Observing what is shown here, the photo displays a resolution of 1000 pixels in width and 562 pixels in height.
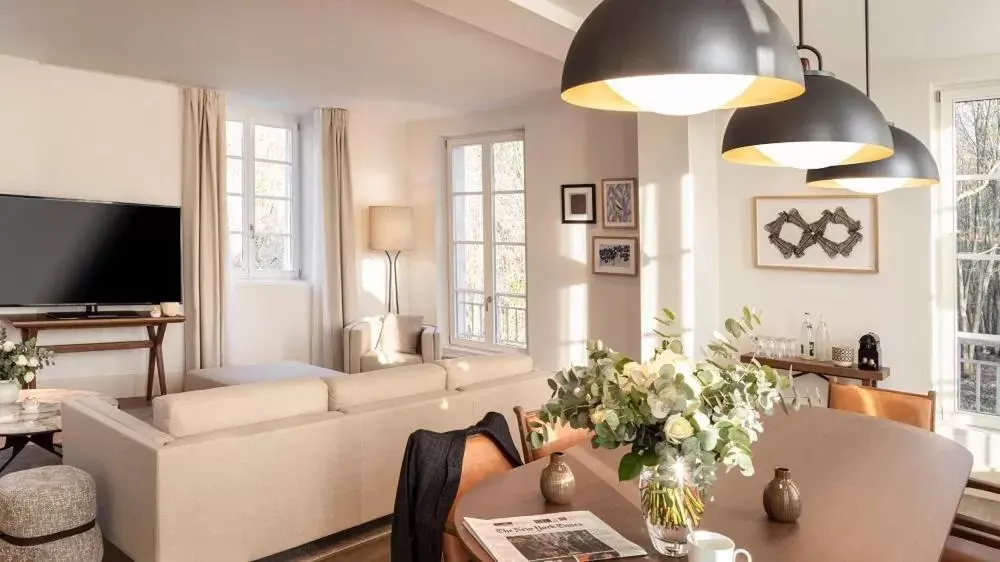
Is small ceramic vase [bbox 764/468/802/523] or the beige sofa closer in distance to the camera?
small ceramic vase [bbox 764/468/802/523]

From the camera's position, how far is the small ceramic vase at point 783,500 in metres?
1.71

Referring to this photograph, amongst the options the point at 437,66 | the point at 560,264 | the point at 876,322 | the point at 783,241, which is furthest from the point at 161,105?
the point at 876,322

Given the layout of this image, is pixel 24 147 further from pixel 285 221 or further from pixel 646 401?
pixel 646 401

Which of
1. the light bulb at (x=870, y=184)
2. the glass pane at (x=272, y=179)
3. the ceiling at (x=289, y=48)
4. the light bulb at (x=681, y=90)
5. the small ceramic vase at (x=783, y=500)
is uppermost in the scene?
the ceiling at (x=289, y=48)

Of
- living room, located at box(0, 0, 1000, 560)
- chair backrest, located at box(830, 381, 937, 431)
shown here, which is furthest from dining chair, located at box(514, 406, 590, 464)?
chair backrest, located at box(830, 381, 937, 431)

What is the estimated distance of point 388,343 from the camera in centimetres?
688

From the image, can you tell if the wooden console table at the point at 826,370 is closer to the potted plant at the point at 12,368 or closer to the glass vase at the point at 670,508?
the glass vase at the point at 670,508

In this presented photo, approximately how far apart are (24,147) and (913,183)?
19.7 feet

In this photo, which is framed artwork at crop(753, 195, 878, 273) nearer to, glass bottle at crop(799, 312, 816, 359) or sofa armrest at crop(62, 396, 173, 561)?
glass bottle at crop(799, 312, 816, 359)

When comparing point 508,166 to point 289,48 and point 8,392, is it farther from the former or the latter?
point 8,392

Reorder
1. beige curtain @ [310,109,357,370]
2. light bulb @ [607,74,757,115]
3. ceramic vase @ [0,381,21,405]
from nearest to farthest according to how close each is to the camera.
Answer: light bulb @ [607,74,757,115]
ceramic vase @ [0,381,21,405]
beige curtain @ [310,109,357,370]

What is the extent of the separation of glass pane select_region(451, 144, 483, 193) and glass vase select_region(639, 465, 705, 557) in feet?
19.8

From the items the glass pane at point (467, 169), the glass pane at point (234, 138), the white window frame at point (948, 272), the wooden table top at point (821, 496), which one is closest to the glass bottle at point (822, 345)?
the white window frame at point (948, 272)

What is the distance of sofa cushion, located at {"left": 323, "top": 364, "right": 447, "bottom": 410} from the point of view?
3.30m
